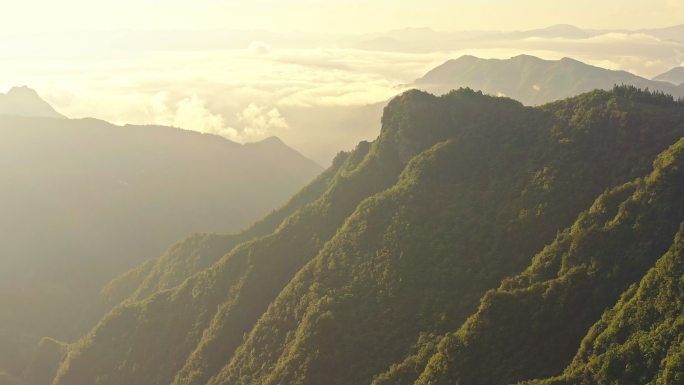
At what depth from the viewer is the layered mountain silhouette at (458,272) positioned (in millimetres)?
63500

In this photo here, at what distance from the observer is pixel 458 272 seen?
271 ft

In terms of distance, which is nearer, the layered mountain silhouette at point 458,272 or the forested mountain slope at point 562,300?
the forested mountain slope at point 562,300

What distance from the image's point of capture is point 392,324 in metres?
81.3

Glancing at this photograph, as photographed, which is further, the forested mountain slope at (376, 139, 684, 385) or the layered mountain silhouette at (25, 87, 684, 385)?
the layered mountain silhouette at (25, 87, 684, 385)

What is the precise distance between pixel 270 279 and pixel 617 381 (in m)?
73.0

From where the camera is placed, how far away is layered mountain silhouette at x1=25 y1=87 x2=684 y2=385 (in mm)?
63500

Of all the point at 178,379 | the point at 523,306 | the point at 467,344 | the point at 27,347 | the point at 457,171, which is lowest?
the point at 27,347

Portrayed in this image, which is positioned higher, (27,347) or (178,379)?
(178,379)

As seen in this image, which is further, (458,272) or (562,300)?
(458,272)

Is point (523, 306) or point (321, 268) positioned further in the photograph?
point (321, 268)

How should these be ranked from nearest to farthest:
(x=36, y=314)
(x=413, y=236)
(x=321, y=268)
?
(x=413, y=236), (x=321, y=268), (x=36, y=314)

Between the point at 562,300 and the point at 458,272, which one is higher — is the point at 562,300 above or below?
above

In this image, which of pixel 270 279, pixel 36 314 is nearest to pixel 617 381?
pixel 270 279

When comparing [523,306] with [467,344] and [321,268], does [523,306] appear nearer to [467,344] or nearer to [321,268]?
[467,344]
